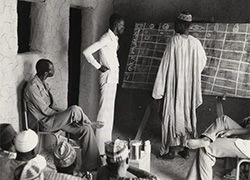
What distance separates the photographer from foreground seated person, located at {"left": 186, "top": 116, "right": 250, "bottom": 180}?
4309mm

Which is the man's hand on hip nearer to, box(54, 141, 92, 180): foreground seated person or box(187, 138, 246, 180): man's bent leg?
box(187, 138, 246, 180): man's bent leg

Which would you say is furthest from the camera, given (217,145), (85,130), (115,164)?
(85,130)

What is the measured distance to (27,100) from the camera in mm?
4785

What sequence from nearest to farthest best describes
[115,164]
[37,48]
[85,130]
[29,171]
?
1. [29,171]
2. [115,164]
3. [85,130]
4. [37,48]

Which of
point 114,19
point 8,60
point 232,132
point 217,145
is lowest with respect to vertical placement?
point 217,145

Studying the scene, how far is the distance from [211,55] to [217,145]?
6.34 ft

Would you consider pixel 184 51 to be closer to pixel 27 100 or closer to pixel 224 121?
pixel 224 121

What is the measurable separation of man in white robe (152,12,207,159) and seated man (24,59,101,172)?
3.81 feet

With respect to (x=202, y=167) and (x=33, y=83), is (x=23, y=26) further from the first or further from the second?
(x=202, y=167)

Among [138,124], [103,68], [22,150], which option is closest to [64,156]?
[22,150]

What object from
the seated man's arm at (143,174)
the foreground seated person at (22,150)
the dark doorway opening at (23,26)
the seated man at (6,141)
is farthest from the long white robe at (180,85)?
the foreground seated person at (22,150)

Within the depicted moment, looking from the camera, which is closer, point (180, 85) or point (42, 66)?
point (42, 66)

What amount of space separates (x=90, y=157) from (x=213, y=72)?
2092 millimetres

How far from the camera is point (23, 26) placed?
577 centimetres
